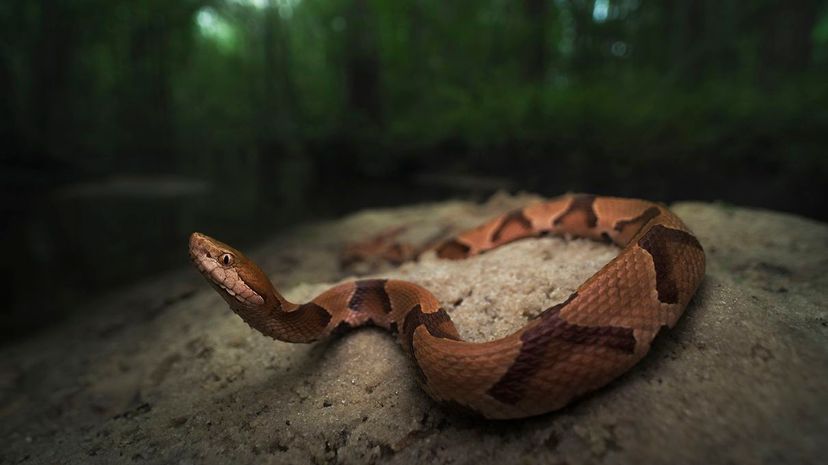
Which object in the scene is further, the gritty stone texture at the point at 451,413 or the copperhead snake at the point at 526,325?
the copperhead snake at the point at 526,325

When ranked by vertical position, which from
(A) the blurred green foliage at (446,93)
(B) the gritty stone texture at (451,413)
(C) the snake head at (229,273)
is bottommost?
(B) the gritty stone texture at (451,413)

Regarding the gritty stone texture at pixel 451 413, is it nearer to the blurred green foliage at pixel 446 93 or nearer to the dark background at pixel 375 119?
the dark background at pixel 375 119

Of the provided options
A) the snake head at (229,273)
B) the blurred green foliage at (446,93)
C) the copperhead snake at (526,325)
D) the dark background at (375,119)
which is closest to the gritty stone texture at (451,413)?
the copperhead snake at (526,325)

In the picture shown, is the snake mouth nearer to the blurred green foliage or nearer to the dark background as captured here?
the dark background

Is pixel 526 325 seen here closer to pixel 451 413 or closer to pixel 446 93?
pixel 451 413

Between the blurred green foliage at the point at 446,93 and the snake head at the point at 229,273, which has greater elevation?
the blurred green foliage at the point at 446,93

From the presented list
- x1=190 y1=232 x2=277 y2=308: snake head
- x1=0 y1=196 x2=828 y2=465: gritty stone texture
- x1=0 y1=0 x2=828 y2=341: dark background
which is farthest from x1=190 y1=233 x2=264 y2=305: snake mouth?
x1=0 y1=0 x2=828 y2=341: dark background

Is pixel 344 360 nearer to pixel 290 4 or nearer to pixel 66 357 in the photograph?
pixel 66 357
